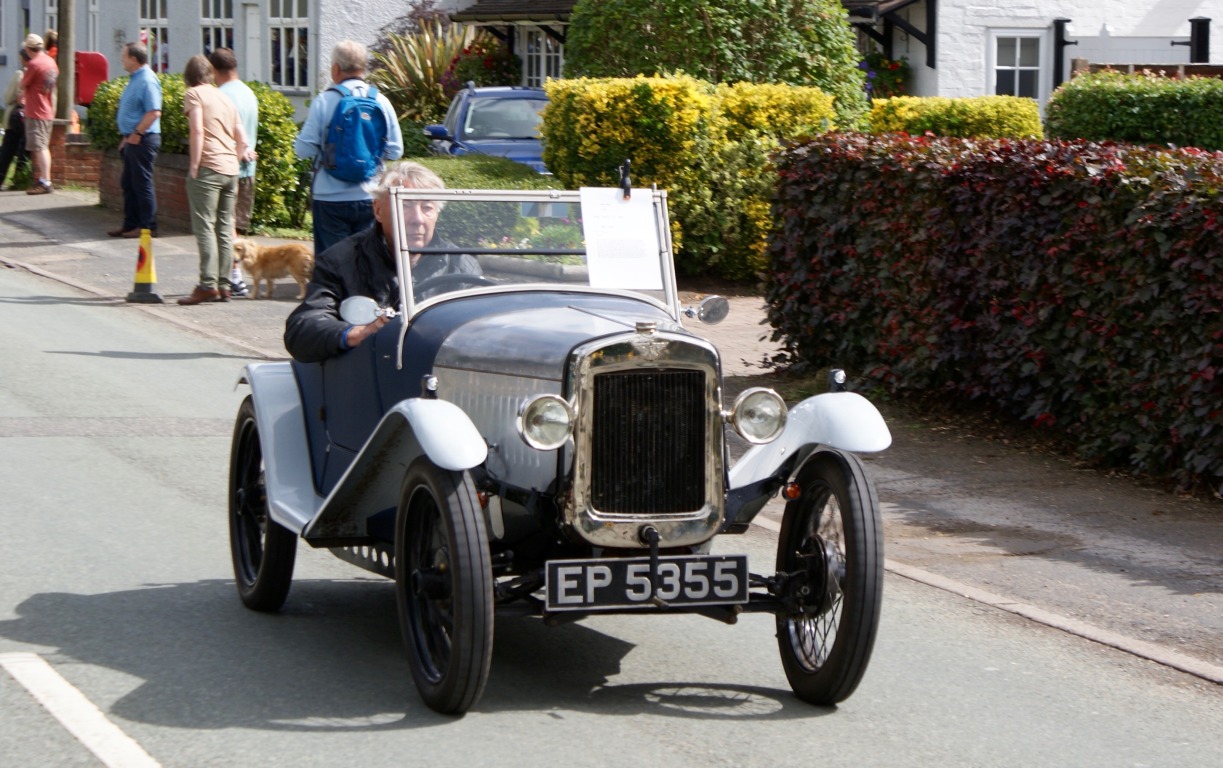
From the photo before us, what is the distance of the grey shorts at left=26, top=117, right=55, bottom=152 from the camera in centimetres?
2247

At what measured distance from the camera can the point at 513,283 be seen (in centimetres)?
586

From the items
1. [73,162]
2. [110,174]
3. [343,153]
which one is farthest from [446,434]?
[73,162]

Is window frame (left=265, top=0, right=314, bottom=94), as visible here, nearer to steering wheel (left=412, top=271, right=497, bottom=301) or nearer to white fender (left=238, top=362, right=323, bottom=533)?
white fender (left=238, top=362, right=323, bottom=533)

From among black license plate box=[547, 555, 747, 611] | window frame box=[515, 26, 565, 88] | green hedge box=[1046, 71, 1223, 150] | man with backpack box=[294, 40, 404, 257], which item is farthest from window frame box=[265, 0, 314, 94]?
black license plate box=[547, 555, 747, 611]

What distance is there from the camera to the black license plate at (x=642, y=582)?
4.84 metres

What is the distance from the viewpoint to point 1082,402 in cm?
Answer: 919

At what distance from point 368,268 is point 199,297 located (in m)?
9.25

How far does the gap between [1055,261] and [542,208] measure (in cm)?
417

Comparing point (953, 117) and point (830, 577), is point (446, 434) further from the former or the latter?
point (953, 117)

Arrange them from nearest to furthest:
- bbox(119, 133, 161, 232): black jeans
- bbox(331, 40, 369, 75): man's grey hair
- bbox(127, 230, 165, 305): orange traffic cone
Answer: bbox(331, 40, 369, 75): man's grey hair, bbox(127, 230, 165, 305): orange traffic cone, bbox(119, 133, 161, 232): black jeans

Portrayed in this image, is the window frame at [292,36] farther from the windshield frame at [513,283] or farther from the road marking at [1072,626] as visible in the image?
the windshield frame at [513,283]

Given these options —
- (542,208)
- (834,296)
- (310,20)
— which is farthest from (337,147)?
(310,20)

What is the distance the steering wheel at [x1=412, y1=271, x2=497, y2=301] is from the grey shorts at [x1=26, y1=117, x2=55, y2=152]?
59.9 feet

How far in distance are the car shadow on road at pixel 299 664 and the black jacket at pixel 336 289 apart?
0.99 m
